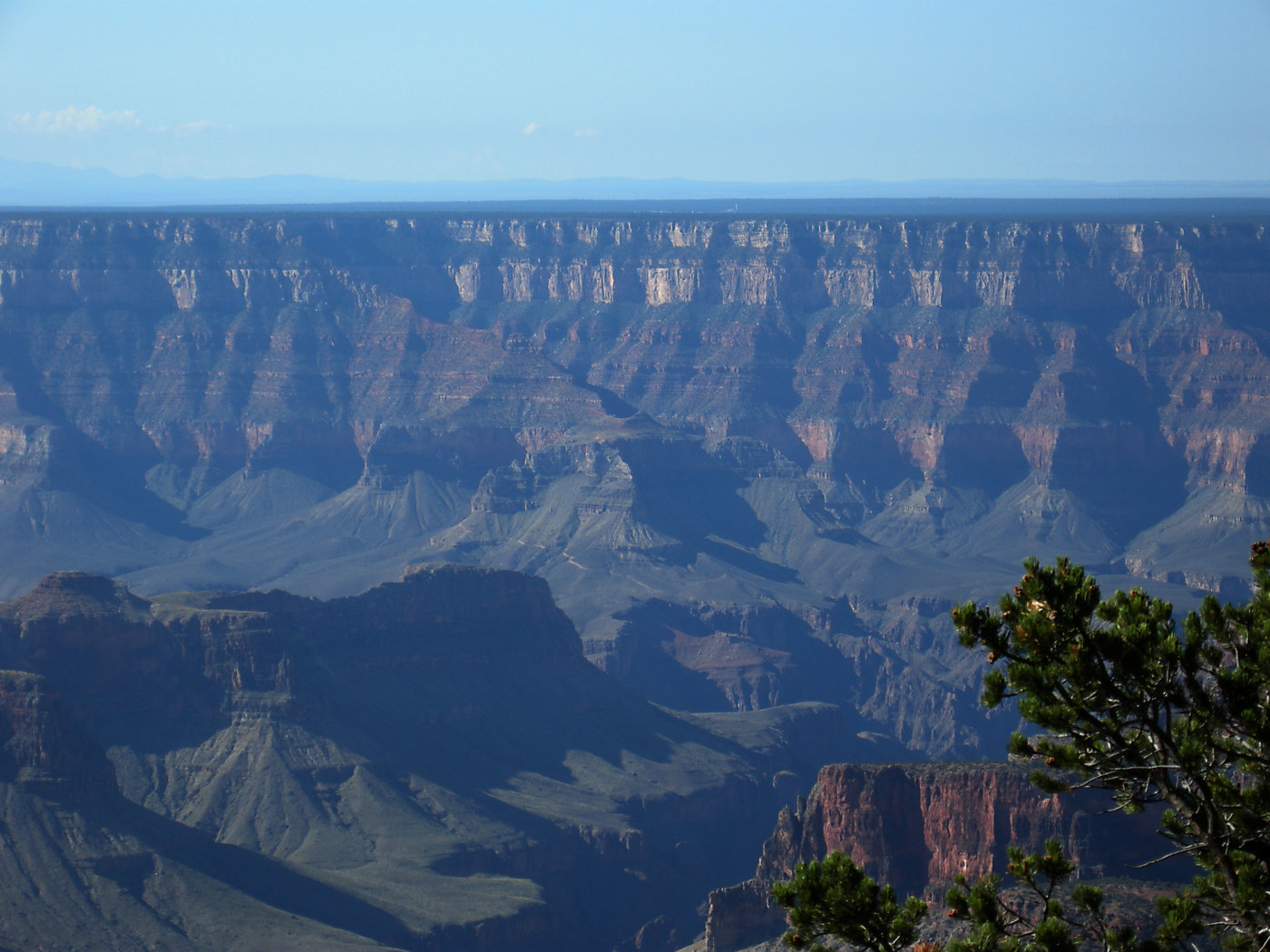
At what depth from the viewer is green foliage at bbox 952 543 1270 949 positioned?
22125mm

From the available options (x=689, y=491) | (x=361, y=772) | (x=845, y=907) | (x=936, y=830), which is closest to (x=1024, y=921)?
(x=845, y=907)

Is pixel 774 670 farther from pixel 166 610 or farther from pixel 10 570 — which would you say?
pixel 10 570

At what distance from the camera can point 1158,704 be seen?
2253 cm

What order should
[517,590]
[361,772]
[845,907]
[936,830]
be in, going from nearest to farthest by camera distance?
[845,907] → [936,830] → [361,772] → [517,590]

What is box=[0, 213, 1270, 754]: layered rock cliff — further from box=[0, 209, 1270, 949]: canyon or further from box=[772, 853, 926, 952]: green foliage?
box=[772, 853, 926, 952]: green foliage

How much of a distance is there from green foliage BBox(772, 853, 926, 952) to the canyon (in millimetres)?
47553

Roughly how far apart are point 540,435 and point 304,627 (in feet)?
284

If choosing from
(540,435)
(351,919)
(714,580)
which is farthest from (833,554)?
(351,919)

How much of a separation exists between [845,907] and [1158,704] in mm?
4747

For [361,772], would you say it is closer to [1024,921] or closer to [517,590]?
[517,590]

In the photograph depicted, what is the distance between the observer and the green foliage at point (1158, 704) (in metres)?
22.1

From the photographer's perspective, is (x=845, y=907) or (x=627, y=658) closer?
(x=845, y=907)

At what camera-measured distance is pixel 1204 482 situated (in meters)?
184

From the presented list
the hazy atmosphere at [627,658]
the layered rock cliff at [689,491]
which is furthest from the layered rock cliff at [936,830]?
the layered rock cliff at [689,491]
